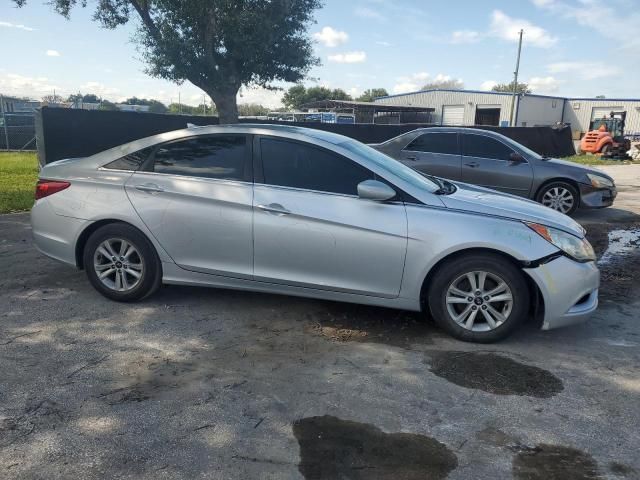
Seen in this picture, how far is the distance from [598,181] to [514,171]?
5.03 ft

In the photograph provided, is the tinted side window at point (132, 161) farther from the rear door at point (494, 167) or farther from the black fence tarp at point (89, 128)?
the black fence tarp at point (89, 128)

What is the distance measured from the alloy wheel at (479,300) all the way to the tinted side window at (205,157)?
1.97 metres

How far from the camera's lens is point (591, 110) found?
56.1m

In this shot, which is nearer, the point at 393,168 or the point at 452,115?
the point at 393,168

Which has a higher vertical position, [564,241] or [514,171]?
[514,171]

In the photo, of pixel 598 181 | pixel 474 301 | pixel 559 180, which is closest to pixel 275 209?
pixel 474 301

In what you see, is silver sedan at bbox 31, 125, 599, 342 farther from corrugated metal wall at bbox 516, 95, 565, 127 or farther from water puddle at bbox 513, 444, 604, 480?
corrugated metal wall at bbox 516, 95, 565, 127

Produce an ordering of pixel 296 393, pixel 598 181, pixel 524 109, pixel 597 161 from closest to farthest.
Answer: pixel 296 393 < pixel 598 181 < pixel 597 161 < pixel 524 109

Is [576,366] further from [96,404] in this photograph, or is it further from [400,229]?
[96,404]

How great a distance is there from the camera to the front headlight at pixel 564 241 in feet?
13.1

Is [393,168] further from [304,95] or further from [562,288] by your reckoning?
[304,95]

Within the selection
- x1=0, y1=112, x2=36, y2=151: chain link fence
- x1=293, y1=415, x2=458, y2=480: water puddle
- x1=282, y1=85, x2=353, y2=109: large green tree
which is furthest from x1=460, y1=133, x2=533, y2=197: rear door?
x1=282, y1=85, x2=353, y2=109: large green tree

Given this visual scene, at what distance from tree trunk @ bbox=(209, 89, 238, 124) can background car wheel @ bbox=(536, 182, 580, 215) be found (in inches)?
447

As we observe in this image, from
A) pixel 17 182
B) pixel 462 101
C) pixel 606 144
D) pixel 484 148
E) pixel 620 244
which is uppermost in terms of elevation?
pixel 462 101
